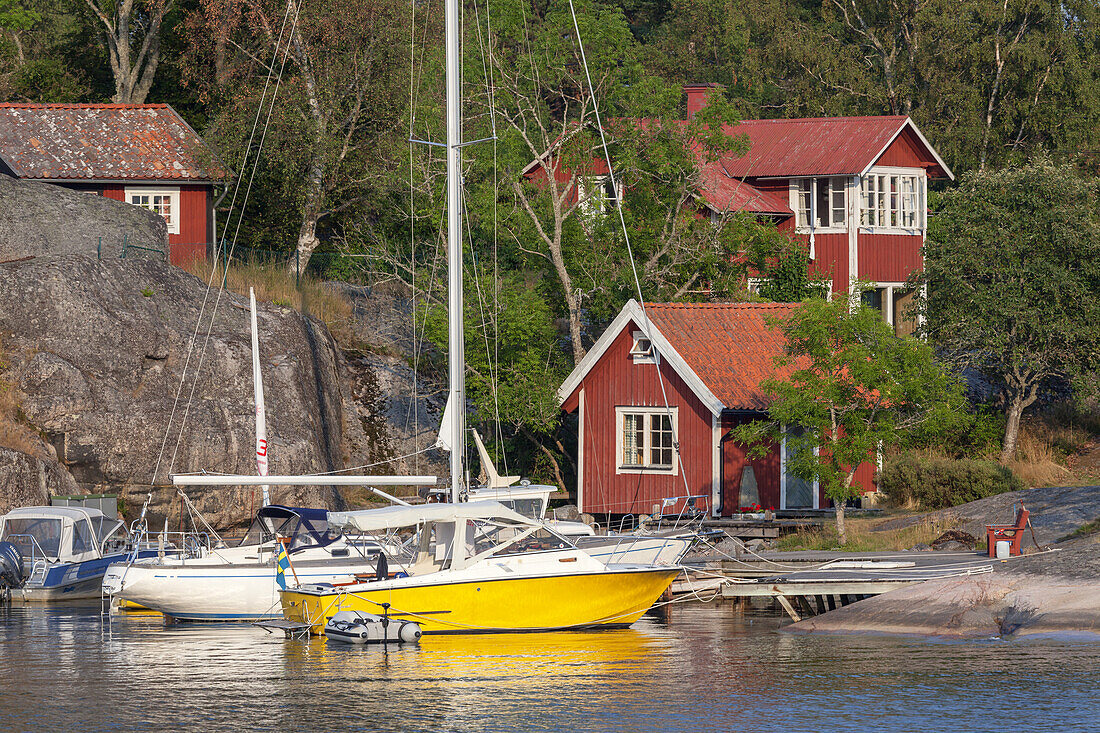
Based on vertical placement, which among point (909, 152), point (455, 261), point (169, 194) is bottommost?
point (455, 261)

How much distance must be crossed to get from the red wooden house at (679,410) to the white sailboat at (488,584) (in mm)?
9933

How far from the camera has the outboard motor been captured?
30.3 m

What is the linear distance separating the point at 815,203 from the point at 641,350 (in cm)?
1258

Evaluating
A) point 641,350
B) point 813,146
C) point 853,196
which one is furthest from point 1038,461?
point 813,146

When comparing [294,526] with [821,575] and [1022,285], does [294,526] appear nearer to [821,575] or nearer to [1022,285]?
[821,575]

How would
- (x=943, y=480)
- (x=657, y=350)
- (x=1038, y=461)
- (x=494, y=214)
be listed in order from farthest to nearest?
1. (x=494, y=214)
2. (x=1038, y=461)
3. (x=657, y=350)
4. (x=943, y=480)

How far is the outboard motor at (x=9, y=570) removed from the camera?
99.3 ft

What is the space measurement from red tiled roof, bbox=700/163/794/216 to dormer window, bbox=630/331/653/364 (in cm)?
676

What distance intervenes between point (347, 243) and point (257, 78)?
6.22m

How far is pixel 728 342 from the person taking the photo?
1442 inches

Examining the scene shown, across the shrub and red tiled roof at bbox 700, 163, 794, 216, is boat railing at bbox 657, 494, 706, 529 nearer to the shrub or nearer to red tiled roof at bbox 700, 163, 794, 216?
the shrub

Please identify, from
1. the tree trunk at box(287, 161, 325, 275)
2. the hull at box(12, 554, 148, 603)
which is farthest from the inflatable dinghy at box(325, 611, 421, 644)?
the tree trunk at box(287, 161, 325, 275)

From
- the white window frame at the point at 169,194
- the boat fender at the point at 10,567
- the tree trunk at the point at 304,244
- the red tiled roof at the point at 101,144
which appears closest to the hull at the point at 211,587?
the boat fender at the point at 10,567

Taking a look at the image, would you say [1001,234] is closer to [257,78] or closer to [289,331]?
[289,331]
